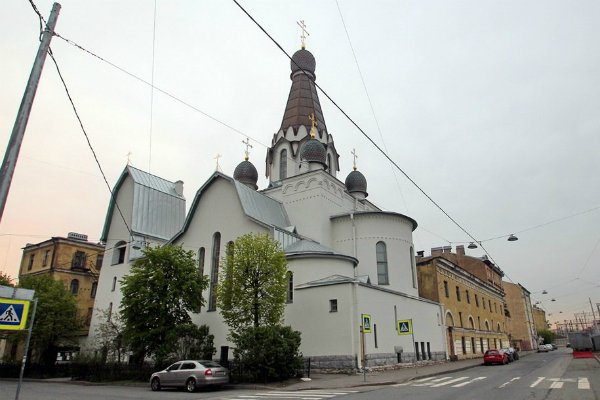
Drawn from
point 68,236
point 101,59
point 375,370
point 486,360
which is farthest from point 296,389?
point 68,236

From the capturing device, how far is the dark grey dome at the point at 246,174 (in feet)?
127

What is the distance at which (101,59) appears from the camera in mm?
11180

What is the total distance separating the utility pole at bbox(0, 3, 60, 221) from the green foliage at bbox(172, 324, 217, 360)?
17086mm

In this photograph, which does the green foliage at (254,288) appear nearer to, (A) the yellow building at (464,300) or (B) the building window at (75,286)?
(A) the yellow building at (464,300)

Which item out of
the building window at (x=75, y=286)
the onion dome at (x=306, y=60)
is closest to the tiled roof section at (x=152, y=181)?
the building window at (x=75, y=286)

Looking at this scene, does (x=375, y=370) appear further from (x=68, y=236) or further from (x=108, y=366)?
(x=68, y=236)

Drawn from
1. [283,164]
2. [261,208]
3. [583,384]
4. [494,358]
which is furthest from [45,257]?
[583,384]

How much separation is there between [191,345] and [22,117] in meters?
17.9

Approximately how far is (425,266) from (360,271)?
8672 millimetres

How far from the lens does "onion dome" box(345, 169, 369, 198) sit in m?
37.6

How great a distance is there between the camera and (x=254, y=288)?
21.1 metres

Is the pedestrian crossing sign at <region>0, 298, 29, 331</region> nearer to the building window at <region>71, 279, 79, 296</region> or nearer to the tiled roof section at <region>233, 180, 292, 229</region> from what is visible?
the tiled roof section at <region>233, 180, 292, 229</region>

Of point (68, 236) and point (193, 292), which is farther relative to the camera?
point (68, 236)

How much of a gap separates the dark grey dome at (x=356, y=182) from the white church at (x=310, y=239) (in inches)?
3.6
